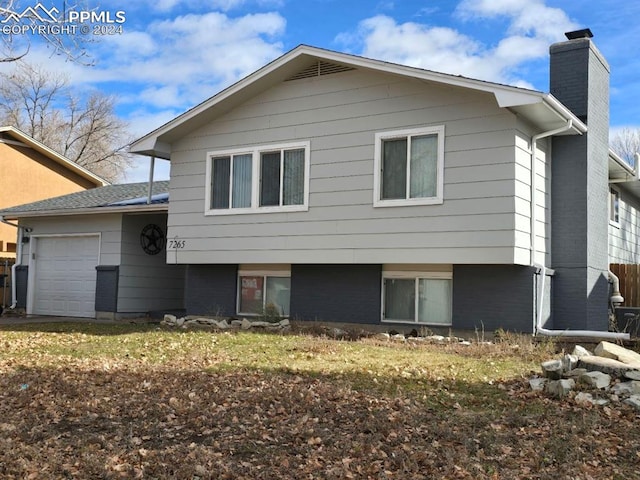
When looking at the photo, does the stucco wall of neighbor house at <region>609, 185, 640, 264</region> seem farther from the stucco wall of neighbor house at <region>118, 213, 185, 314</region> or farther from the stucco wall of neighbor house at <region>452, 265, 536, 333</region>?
the stucco wall of neighbor house at <region>118, 213, 185, 314</region>

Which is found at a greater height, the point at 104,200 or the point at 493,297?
the point at 104,200

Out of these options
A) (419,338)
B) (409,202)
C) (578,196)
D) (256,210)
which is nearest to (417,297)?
(419,338)

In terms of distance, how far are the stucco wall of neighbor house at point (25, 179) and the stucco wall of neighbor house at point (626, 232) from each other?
19267 mm

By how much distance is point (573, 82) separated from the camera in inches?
491

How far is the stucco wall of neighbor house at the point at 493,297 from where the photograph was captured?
10922mm

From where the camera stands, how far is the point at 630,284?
45.6 ft

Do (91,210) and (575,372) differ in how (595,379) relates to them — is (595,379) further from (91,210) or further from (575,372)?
(91,210)

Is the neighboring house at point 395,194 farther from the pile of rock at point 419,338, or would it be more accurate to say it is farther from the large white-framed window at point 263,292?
the pile of rock at point 419,338

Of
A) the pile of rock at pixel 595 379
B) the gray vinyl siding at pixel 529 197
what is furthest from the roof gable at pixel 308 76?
the pile of rock at pixel 595 379

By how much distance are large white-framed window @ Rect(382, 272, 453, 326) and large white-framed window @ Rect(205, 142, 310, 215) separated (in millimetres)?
2254

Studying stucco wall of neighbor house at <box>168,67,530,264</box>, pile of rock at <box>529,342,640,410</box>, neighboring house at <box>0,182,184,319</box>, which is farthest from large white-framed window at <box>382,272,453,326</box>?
neighboring house at <box>0,182,184,319</box>

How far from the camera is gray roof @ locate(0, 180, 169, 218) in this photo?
1691cm

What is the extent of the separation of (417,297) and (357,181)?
2.36m

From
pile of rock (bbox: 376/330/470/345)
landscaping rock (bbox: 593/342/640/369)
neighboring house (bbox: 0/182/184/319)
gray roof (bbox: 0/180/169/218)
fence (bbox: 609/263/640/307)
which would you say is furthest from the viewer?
gray roof (bbox: 0/180/169/218)
